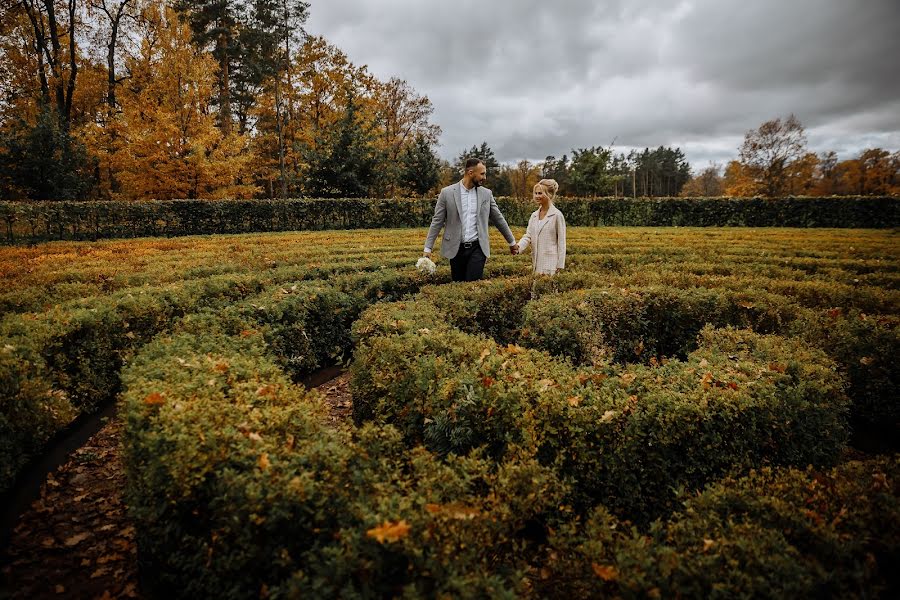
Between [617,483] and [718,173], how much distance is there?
307 feet

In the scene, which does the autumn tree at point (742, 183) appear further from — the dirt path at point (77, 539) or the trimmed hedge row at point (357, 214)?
the dirt path at point (77, 539)

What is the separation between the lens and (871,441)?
Answer: 414 cm

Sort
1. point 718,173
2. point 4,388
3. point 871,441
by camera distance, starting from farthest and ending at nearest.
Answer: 1. point 718,173
2. point 871,441
3. point 4,388

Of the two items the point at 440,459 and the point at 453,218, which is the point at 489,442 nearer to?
the point at 440,459

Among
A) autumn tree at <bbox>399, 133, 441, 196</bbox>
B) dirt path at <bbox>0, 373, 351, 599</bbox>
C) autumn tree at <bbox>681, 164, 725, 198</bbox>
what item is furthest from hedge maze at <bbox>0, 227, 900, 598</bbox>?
autumn tree at <bbox>681, 164, 725, 198</bbox>

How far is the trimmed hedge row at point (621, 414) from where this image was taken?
8.78ft

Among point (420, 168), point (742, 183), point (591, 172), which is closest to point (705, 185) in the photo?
point (742, 183)

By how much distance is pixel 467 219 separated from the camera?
5980mm

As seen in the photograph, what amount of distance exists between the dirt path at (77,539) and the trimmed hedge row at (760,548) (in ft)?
8.88

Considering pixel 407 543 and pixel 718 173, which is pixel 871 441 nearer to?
pixel 407 543

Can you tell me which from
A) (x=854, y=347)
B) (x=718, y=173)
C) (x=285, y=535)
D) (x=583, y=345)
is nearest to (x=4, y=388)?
(x=285, y=535)

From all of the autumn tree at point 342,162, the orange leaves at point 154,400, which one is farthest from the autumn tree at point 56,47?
the orange leaves at point 154,400

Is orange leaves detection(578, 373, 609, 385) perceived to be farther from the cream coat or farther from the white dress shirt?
the white dress shirt

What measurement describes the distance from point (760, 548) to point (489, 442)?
146 cm
